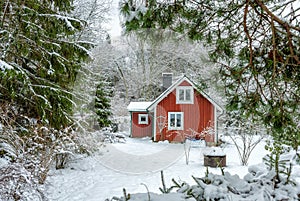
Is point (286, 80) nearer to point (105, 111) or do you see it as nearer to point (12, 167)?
point (12, 167)

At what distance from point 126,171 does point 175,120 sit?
6.15 m

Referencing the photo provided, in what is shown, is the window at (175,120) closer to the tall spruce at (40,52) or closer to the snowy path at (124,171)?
the snowy path at (124,171)

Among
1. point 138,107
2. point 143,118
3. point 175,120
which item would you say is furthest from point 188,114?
point 138,107

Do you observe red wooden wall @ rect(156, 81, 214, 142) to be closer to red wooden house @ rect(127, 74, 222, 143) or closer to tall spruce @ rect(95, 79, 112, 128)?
red wooden house @ rect(127, 74, 222, 143)

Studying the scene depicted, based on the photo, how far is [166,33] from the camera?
279 cm

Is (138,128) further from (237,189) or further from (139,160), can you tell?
(237,189)

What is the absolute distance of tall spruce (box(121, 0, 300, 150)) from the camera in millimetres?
2627

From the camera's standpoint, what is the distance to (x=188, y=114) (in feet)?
43.4

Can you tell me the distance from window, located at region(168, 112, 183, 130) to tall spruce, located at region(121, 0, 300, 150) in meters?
10.2

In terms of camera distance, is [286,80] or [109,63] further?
[109,63]

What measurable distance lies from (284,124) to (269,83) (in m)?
0.42

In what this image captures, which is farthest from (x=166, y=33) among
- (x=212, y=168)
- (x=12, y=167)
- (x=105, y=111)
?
(x=105, y=111)

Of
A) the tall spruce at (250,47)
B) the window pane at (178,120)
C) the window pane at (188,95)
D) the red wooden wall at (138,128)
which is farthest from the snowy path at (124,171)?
the red wooden wall at (138,128)

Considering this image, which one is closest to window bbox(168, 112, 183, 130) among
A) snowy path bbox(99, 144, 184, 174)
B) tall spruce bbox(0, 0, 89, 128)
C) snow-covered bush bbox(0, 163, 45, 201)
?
snowy path bbox(99, 144, 184, 174)
